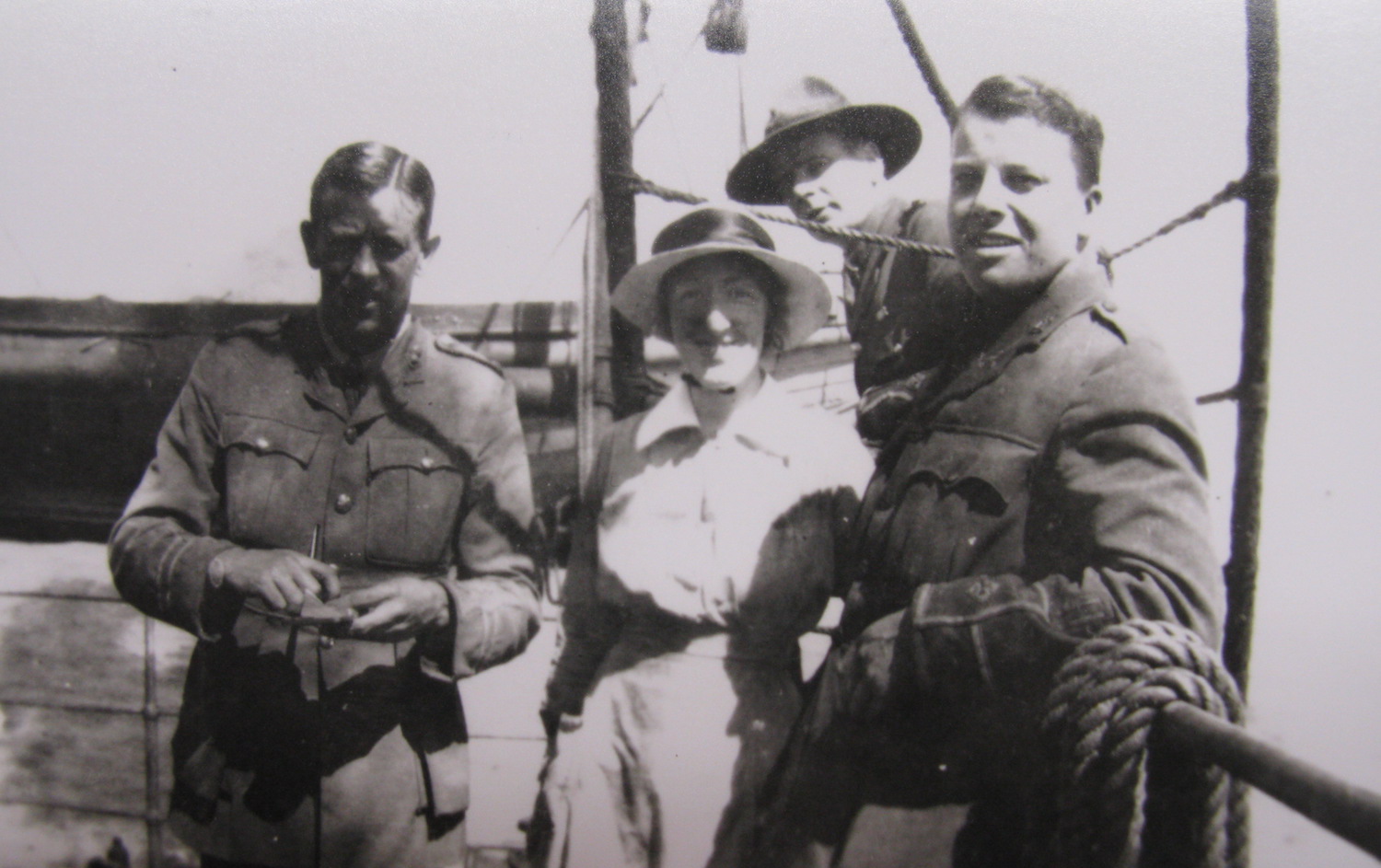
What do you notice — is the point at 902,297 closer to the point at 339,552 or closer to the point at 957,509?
the point at 957,509

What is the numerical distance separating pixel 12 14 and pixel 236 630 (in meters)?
1.64

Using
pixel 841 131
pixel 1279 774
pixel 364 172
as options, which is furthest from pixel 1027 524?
pixel 841 131

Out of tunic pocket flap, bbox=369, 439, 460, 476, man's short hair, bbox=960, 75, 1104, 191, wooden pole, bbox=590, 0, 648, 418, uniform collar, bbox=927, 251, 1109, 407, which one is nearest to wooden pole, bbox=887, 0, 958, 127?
wooden pole, bbox=590, 0, 648, 418

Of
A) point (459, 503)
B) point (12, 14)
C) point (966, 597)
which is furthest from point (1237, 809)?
point (12, 14)

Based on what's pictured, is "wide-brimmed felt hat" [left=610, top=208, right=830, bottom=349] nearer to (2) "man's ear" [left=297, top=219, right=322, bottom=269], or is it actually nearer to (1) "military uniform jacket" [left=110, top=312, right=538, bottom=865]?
(1) "military uniform jacket" [left=110, top=312, right=538, bottom=865]

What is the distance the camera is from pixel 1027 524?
1104 mm

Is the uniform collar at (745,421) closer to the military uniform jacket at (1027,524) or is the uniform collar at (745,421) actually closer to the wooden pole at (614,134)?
the military uniform jacket at (1027,524)

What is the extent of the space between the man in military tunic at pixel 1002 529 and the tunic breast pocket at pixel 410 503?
2.68ft

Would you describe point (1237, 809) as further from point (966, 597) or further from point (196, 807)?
point (196, 807)

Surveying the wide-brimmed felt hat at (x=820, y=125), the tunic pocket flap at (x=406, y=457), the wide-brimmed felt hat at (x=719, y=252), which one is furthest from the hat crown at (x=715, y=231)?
the wide-brimmed felt hat at (x=820, y=125)

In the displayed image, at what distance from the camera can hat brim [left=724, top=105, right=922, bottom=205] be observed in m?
2.34

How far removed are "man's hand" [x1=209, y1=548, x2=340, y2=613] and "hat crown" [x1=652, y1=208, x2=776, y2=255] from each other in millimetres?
930

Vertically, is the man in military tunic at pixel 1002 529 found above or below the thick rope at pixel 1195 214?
below

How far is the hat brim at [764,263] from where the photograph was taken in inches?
61.6
